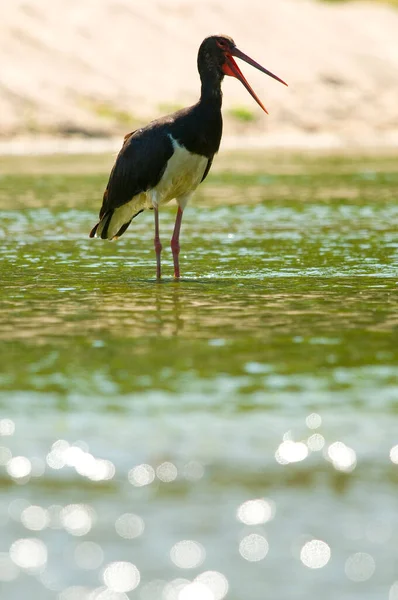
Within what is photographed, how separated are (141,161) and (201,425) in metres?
6.07

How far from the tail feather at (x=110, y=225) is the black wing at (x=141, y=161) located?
558 mm

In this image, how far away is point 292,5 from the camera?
6228cm

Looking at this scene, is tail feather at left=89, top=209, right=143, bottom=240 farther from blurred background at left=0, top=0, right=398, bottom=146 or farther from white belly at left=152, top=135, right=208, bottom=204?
blurred background at left=0, top=0, right=398, bottom=146

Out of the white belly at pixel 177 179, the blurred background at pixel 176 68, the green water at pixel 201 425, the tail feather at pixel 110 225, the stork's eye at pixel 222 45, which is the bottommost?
the green water at pixel 201 425

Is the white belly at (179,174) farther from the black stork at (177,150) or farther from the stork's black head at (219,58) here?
the stork's black head at (219,58)

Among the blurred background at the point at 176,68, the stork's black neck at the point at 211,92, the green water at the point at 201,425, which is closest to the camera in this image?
the green water at the point at 201,425

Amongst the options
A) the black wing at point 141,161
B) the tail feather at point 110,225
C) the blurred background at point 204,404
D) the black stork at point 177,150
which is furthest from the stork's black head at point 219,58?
the blurred background at point 204,404

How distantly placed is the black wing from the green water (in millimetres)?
850

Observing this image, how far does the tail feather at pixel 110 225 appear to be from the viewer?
13.5m

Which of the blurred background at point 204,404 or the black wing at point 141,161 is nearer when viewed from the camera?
the blurred background at point 204,404

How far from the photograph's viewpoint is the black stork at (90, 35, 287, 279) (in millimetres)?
12008

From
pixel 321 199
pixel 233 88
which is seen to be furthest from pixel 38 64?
pixel 321 199

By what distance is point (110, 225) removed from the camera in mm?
13625

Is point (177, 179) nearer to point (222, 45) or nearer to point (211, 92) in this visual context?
point (211, 92)
